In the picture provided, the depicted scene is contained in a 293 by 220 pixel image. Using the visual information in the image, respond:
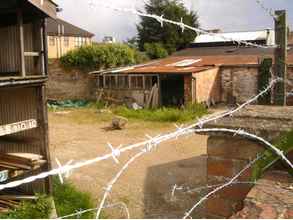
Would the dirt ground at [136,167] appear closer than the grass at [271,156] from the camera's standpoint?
No

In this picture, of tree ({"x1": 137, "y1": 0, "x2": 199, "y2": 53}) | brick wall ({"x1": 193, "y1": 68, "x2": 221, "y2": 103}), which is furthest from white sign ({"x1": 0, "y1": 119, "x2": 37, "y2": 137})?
tree ({"x1": 137, "y1": 0, "x2": 199, "y2": 53})

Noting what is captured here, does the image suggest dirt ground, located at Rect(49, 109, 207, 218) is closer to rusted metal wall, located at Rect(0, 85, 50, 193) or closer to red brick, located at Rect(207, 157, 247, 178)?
rusted metal wall, located at Rect(0, 85, 50, 193)

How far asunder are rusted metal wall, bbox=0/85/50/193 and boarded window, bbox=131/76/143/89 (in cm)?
1533

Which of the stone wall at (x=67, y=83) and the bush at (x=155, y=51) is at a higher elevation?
the bush at (x=155, y=51)

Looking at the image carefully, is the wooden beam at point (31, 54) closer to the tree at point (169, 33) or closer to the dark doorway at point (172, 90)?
the dark doorway at point (172, 90)

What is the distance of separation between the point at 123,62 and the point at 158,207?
21.6 metres

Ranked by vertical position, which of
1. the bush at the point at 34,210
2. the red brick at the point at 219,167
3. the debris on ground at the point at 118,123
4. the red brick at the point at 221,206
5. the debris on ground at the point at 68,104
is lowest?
the bush at the point at 34,210

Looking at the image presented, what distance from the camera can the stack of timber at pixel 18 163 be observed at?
6.82 metres

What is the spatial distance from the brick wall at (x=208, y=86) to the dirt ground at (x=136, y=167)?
4.81 m

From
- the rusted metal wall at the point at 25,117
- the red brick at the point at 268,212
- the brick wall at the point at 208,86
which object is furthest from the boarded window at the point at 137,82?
the red brick at the point at 268,212

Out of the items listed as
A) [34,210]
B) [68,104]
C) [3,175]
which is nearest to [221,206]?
[3,175]

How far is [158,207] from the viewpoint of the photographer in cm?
765

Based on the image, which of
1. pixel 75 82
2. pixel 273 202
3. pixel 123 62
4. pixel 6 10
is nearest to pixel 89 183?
pixel 6 10

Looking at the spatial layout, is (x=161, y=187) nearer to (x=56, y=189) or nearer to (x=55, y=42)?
(x=56, y=189)
